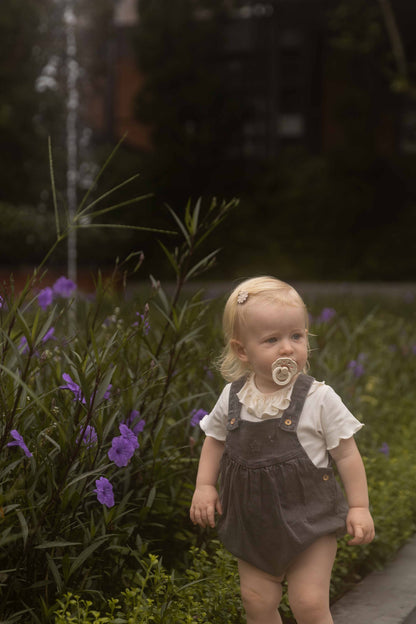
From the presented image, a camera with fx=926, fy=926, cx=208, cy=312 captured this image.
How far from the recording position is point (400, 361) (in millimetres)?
7117

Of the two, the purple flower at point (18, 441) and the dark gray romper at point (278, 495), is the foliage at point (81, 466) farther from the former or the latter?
the dark gray romper at point (278, 495)

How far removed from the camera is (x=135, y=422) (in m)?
3.08

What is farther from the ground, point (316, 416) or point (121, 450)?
point (316, 416)

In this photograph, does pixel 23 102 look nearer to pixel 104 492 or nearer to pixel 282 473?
pixel 104 492

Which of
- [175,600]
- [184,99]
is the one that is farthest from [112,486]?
[184,99]

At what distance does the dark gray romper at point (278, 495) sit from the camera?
7.93 feet

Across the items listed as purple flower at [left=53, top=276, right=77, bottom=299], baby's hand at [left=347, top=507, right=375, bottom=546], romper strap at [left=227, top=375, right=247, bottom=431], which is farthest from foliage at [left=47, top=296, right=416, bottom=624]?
purple flower at [left=53, top=276, right=77, bottom=299]

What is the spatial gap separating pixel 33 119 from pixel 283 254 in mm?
6422

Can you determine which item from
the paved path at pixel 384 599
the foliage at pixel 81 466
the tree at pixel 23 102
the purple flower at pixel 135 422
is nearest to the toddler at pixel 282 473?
the foliage at pixel 81 466

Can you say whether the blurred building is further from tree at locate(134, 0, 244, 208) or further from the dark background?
tree at locate(134, 0, 244, 208)

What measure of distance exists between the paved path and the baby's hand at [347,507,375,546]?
30.8 inches

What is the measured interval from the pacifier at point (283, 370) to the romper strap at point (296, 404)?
0.04 meters

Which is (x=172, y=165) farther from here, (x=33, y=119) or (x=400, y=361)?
(x=400, y=361)

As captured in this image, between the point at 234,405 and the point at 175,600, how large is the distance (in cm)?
69
